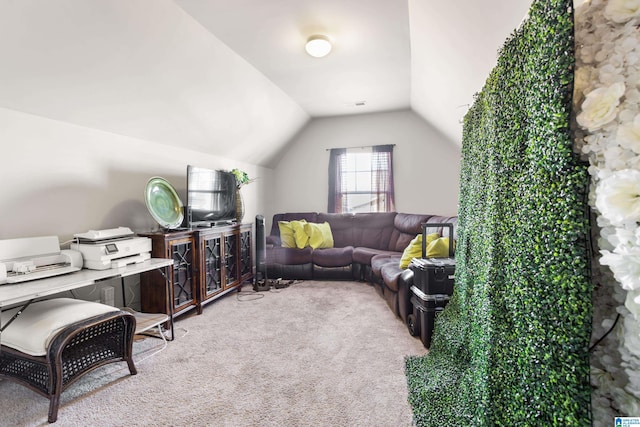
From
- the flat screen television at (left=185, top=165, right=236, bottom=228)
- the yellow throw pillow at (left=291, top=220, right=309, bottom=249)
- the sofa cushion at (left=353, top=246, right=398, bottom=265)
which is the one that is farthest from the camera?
the yellow throw pillow at (left=291, top=220, right=309, bottom=249)

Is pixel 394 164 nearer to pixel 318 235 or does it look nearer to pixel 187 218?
pixel 318 235

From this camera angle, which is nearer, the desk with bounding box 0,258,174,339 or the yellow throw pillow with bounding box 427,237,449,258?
the desk with bounding box 0,258,174,339

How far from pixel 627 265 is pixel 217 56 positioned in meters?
3.19

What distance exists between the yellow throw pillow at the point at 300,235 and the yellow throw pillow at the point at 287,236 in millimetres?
52

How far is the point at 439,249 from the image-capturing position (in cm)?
278

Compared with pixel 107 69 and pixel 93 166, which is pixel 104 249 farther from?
pixel 107 69

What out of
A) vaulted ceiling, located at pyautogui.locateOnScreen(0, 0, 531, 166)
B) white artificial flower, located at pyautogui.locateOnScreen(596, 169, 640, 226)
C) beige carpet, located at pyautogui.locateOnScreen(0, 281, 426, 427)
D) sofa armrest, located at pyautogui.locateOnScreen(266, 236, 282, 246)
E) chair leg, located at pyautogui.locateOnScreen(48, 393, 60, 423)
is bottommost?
beige carpet, located at pyautogui.locateOnScreen(0, 281, 426, 427)

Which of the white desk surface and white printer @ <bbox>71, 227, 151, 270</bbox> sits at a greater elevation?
white printer @ <bbox>71, 227, 151, 270</bbox>

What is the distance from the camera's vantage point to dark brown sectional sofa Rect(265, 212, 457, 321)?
432 cm

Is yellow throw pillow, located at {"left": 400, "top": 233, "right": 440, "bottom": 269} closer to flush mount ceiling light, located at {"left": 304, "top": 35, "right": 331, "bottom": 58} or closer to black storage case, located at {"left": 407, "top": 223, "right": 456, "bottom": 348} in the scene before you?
black storage case, located at {"left": 407, "top": 223, "right": 456, "bottom": 348}

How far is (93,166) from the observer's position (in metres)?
2.58

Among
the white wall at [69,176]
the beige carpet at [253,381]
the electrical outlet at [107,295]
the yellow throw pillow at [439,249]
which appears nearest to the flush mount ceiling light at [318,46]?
the white wall at [69,176]

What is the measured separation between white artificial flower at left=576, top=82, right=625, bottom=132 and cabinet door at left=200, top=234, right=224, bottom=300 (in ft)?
10.4

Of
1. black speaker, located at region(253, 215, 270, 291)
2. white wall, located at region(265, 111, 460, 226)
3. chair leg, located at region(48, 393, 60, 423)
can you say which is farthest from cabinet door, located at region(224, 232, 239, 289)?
chair leg, located at region(48, 393, 60, 423)
